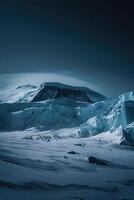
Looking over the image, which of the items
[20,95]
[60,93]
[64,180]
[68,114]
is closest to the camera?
[64,180]

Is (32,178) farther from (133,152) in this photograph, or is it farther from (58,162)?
(133,152)

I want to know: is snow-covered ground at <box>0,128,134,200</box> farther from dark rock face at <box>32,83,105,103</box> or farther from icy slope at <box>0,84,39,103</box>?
icy slope at <box>0,84,39,103</box>

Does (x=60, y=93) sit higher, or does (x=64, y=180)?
(x=60, y=93)

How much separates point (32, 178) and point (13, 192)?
8.43ft

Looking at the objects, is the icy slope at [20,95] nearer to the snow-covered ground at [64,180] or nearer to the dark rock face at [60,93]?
the dark rock face at [60,93]

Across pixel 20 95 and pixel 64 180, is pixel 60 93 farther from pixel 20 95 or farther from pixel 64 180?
pixel 64 180

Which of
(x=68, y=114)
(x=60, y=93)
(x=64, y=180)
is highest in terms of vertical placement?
(x=60, y=93)

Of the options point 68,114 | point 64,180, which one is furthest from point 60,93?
point 64,180

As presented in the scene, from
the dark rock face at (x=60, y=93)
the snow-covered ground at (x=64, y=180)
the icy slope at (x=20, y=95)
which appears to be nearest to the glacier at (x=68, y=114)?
the dark rock face at (x=60, y=93)

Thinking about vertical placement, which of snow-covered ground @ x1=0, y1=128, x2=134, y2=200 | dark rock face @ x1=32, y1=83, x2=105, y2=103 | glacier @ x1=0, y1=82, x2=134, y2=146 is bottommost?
snow-covered ground @ x1=0, y1=128, x2=134, y2=200

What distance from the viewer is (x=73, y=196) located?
504 inches

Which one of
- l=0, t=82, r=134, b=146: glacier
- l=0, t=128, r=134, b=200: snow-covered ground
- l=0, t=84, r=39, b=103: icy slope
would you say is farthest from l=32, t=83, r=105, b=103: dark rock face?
l=0, t=128, r=134, b=200: snow-covered ground

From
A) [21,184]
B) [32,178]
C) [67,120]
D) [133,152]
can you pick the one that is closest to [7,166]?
[32,178]

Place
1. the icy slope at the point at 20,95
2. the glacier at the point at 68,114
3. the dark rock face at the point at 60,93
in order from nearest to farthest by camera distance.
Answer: the glacier at the point at 68,114, the dark rock face at the point at 60,93, the icy slope at the point at 20,95
